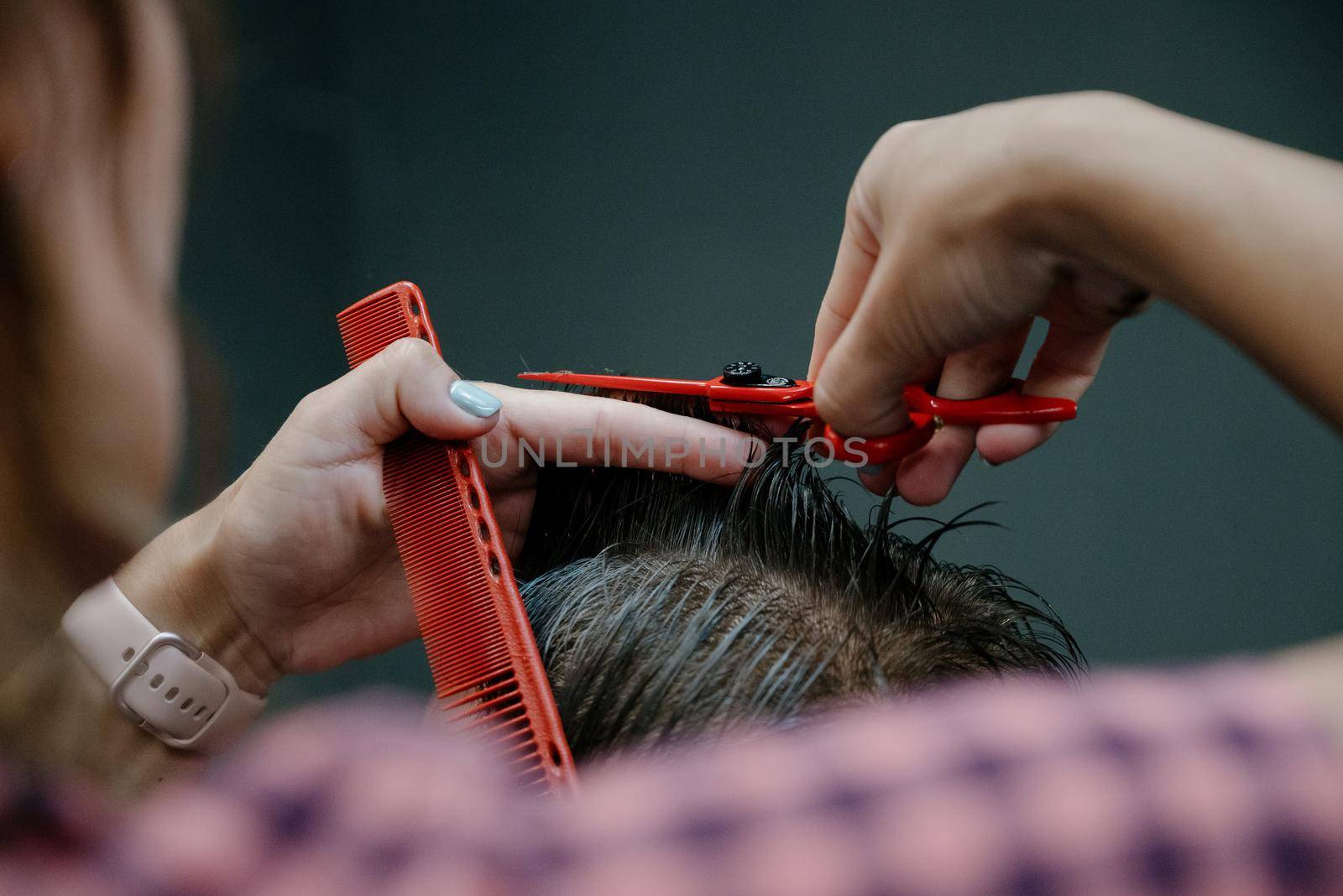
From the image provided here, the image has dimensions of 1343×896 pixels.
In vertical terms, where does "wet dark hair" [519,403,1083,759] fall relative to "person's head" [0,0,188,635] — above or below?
below

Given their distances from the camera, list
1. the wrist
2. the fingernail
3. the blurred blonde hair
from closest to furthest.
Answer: the blurred blonde hair < the fingernail < the wrist

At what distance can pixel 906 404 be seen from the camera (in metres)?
0.67

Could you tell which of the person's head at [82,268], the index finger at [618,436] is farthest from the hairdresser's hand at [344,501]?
A: the person's head at [82,268]

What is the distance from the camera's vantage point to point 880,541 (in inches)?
26.2

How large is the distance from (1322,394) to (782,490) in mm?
A: 405

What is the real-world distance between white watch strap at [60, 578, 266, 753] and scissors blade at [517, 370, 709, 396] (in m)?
0.44

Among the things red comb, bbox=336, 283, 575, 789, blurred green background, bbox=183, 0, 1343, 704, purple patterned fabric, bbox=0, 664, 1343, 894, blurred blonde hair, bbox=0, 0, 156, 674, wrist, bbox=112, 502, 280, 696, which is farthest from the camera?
blurred green background, bbox=183, 0, 1343, 704

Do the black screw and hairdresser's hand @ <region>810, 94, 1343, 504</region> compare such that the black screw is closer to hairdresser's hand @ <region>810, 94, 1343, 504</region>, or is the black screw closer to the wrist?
hairdresser's hand @ <region>810, 94, 1343, 504</region>

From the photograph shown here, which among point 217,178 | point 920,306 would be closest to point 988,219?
point 920,306

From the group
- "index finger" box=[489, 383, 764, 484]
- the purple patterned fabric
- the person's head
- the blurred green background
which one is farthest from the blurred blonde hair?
the blurred green background

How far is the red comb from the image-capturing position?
572 mm

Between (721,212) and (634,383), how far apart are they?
0.46 meters

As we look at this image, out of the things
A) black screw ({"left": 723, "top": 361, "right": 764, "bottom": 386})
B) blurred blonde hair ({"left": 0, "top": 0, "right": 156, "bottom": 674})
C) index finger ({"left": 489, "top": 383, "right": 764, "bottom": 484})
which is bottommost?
index finger ({"left": 489, "top": 383, "right": 764, "bottom": 484})

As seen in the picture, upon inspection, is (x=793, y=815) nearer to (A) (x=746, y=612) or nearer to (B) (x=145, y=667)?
(A) (x=746, y=612)
